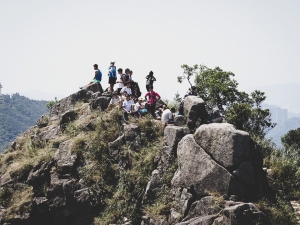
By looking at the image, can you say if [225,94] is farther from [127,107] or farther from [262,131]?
[127,107]

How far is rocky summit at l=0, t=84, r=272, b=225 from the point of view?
12602 millimetres

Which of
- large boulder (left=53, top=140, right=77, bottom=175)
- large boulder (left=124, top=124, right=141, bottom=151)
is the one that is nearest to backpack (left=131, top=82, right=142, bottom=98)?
large boulder (left=124, top=124, right=141, bottom=151)

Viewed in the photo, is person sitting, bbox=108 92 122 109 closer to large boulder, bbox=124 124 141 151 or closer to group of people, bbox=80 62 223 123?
group of people, bbox=80 62 223 123

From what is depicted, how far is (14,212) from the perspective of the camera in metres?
17.7

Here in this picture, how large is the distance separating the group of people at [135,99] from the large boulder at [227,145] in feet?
12.6

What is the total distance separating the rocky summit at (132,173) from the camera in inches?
496

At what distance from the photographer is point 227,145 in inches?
498

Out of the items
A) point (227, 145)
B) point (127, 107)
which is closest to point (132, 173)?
point (127, 107)

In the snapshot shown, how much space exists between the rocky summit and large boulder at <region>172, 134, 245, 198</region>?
0.13 feet

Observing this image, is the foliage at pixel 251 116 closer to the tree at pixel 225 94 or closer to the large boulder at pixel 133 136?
the tree at pixel 225 94

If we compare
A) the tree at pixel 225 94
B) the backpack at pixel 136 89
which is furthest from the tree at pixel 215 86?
the backpack at pixel 136 89

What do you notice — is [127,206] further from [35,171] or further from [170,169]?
[35,171]

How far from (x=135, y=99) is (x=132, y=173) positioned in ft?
22.4

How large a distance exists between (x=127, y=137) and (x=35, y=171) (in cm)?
625
